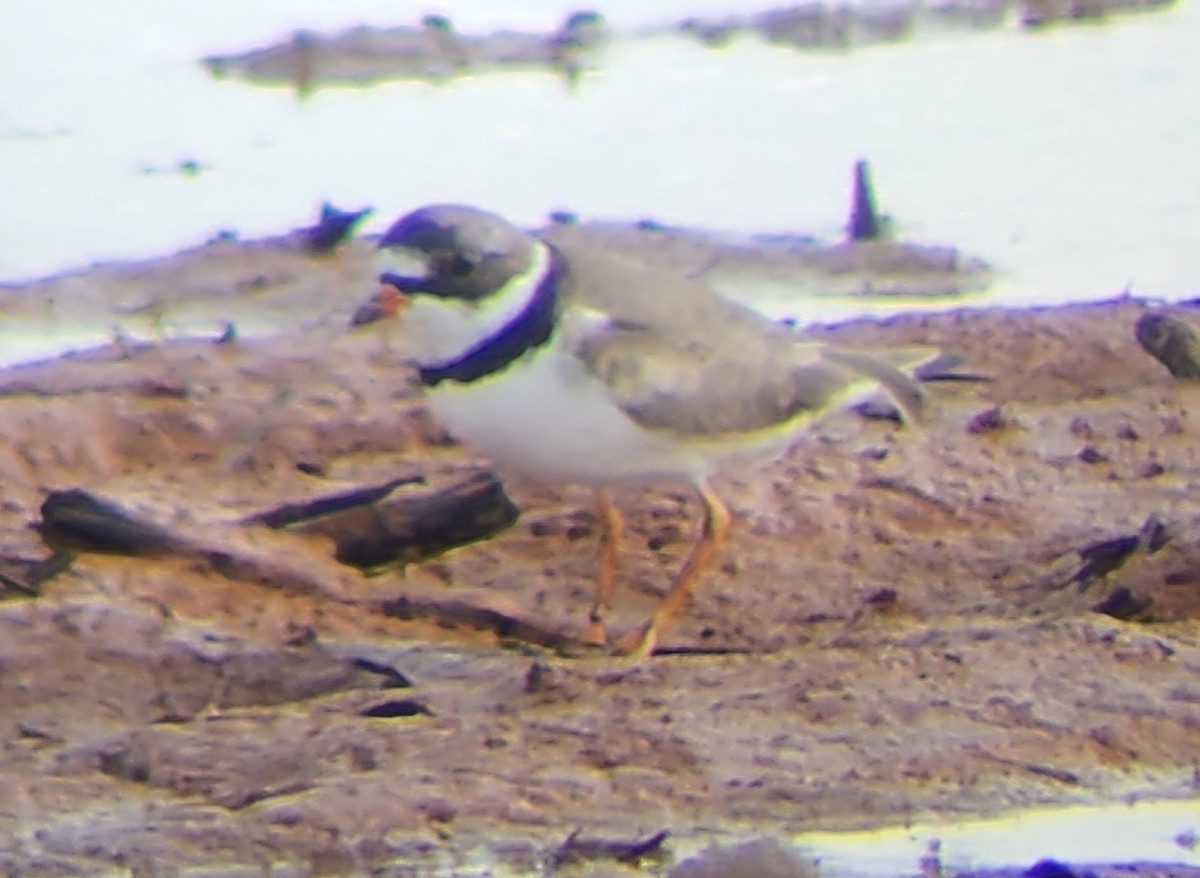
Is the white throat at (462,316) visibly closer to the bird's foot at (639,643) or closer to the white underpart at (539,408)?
the white underpart at (539,408)

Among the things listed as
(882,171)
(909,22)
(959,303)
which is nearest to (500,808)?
(959,303)

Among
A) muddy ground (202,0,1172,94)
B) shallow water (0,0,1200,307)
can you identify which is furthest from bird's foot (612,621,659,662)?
muddy ground (202,0,1172,94)

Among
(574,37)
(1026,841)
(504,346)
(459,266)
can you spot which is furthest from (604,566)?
(574,37)

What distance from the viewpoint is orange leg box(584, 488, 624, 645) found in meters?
4.97

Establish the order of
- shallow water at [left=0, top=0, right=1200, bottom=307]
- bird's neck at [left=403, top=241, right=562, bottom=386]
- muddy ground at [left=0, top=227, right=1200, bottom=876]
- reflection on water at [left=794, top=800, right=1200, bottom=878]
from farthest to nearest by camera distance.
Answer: shallow water at [left=0, top=0, right=1200, bottom=307] → bird's neck at [left=403, top=241, right=562, bottom=386] → muddy ground at [left=0, top=227, right=1200, bottom=876] → reflection on water at [left=794, top=800, right=1200, bottom=878]

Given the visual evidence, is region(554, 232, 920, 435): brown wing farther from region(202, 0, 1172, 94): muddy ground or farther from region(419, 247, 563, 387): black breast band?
region(202, 0, 1172, 94): muddy ground

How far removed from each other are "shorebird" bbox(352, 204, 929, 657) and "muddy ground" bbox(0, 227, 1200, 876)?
A: 22cm

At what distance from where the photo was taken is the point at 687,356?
5.19 m

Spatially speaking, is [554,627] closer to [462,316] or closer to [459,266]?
[462,316]

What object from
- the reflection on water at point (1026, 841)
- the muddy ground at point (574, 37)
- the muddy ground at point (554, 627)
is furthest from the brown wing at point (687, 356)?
the muddy ground at point (574, 37)

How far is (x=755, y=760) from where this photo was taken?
416 cm

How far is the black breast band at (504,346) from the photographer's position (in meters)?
4.99

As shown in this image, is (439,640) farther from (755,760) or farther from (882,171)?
(882,171)

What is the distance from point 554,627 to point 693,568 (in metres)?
0.33
